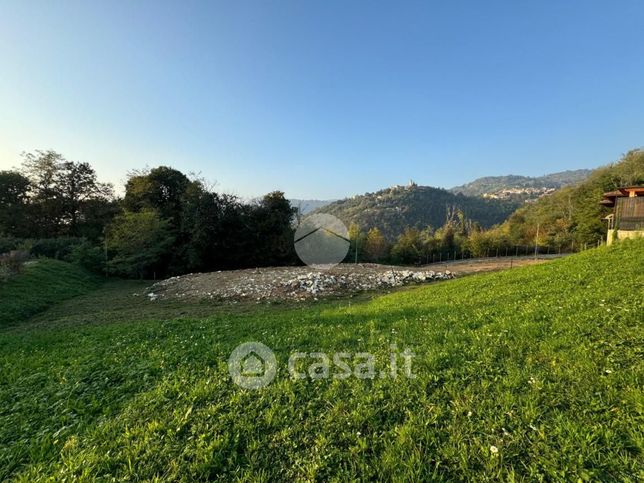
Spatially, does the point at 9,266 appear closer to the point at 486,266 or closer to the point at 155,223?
the point at 155,223

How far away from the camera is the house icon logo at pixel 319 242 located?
26.9 meters

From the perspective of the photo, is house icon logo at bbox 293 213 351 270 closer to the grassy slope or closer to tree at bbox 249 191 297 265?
tree at bbox 249 191 297 265

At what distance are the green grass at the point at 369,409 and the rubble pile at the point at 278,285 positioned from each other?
9654 mm

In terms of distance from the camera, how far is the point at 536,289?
7133 millimetres

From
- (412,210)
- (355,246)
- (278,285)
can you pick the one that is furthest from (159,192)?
(412,210)

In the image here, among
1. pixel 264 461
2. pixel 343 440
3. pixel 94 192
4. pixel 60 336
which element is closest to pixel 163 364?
pixel 264 461

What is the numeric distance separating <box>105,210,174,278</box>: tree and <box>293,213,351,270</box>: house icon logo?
1261cm

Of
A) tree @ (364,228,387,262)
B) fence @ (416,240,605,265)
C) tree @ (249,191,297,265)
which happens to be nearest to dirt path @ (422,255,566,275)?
tree @ (364,228,387,262)

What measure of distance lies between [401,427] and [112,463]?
2543 mm

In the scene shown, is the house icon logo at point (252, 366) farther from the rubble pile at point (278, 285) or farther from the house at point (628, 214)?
the house at point (628, 214)

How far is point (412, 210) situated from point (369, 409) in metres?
88.8

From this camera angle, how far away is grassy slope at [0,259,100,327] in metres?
11.3

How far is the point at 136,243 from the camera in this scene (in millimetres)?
22594

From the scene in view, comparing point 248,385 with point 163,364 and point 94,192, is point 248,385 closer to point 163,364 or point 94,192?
point 163,364
